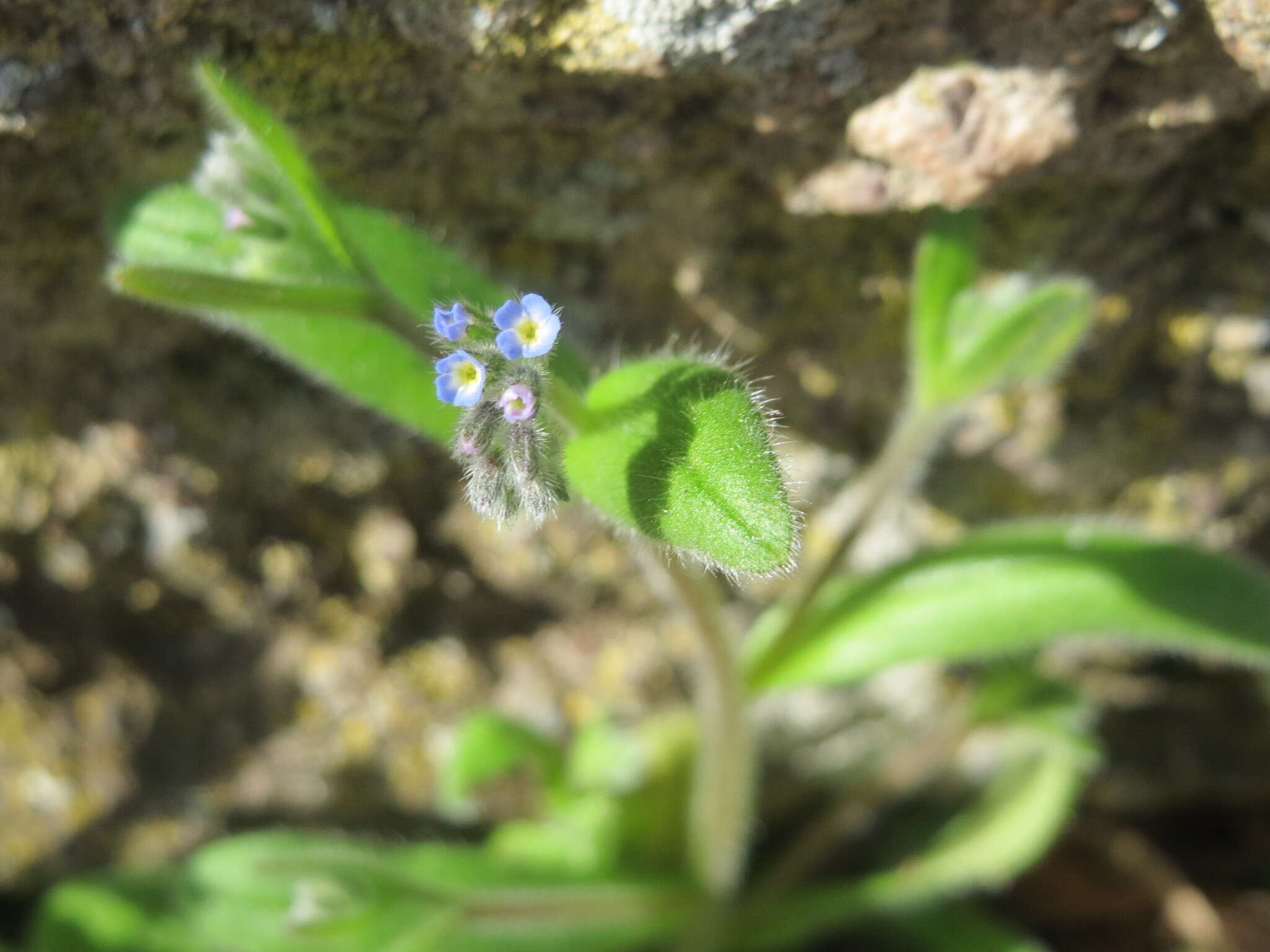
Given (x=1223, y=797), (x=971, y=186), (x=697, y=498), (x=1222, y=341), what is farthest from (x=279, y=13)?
(x=1223, y=797)

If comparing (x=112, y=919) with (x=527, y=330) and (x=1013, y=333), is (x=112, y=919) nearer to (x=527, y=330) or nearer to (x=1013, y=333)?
(x=527, y=330)

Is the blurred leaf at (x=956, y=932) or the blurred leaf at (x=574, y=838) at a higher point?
the blurred leaf at (x=574, y=838)

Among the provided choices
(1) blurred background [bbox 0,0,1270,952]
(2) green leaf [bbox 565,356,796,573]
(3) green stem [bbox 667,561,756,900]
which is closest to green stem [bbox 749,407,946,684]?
(3) green stem [bbox 667,561,756,900]

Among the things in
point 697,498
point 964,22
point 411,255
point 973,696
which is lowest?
point 697,498

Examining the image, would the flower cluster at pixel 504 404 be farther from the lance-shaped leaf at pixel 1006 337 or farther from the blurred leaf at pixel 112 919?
the blurred leaf at pixel 112 919

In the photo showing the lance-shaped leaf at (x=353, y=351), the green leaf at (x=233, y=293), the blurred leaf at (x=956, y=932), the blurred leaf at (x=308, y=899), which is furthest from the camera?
the blurred leaf at (x=956, y=932)

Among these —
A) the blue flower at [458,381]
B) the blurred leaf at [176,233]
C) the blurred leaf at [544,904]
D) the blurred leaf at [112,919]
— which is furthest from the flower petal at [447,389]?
the blurred leaf at [112,919]

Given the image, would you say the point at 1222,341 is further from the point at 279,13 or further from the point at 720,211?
the point at 279,13
